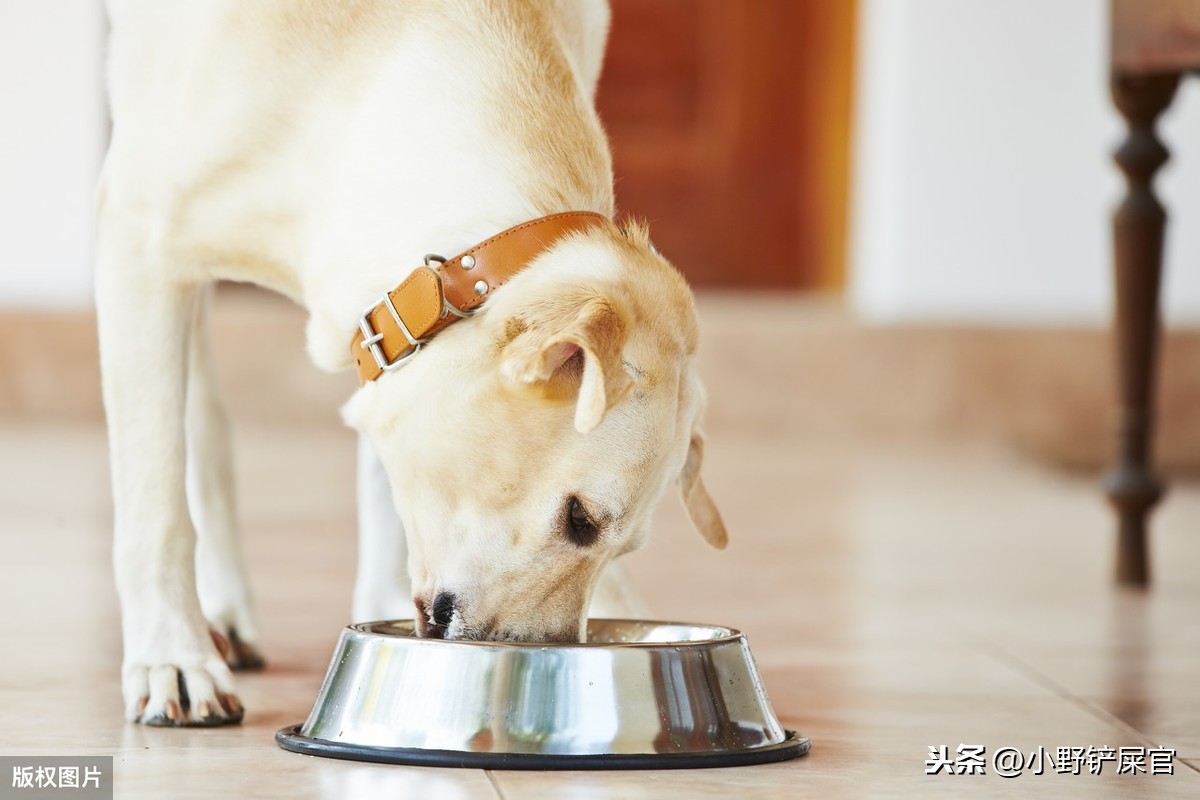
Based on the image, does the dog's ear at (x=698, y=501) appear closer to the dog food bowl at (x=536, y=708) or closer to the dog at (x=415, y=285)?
the dog at (x=415, y=285)

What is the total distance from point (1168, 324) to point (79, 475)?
13.1ft

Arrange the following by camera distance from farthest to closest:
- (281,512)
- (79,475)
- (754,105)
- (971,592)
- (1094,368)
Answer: (754,105) → (1094,368) → (79,475) → (281,512) → (971,592)

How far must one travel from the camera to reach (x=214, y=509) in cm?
258

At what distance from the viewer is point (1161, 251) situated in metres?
3.42

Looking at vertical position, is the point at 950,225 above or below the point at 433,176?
above

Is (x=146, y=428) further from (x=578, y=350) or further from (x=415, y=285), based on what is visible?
(x=578, y=350)

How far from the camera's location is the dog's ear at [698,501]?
2.23 m

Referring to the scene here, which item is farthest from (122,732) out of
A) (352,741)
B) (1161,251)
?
(1161,251)

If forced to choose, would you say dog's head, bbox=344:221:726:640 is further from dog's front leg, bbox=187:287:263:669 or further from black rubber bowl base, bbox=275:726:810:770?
dog's front leg, bbox=187:287:263:669

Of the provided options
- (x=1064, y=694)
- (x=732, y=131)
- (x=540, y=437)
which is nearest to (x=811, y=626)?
(x=1064, y=694)

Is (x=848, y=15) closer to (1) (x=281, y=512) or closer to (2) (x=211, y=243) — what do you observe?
(1) (x=281, y=512)

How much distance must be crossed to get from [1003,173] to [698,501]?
4.71 metres

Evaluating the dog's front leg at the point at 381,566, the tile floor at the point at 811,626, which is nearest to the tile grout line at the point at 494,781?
the tile floor at the point at 811,626

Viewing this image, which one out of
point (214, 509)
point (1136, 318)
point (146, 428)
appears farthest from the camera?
point (1136, 318)
